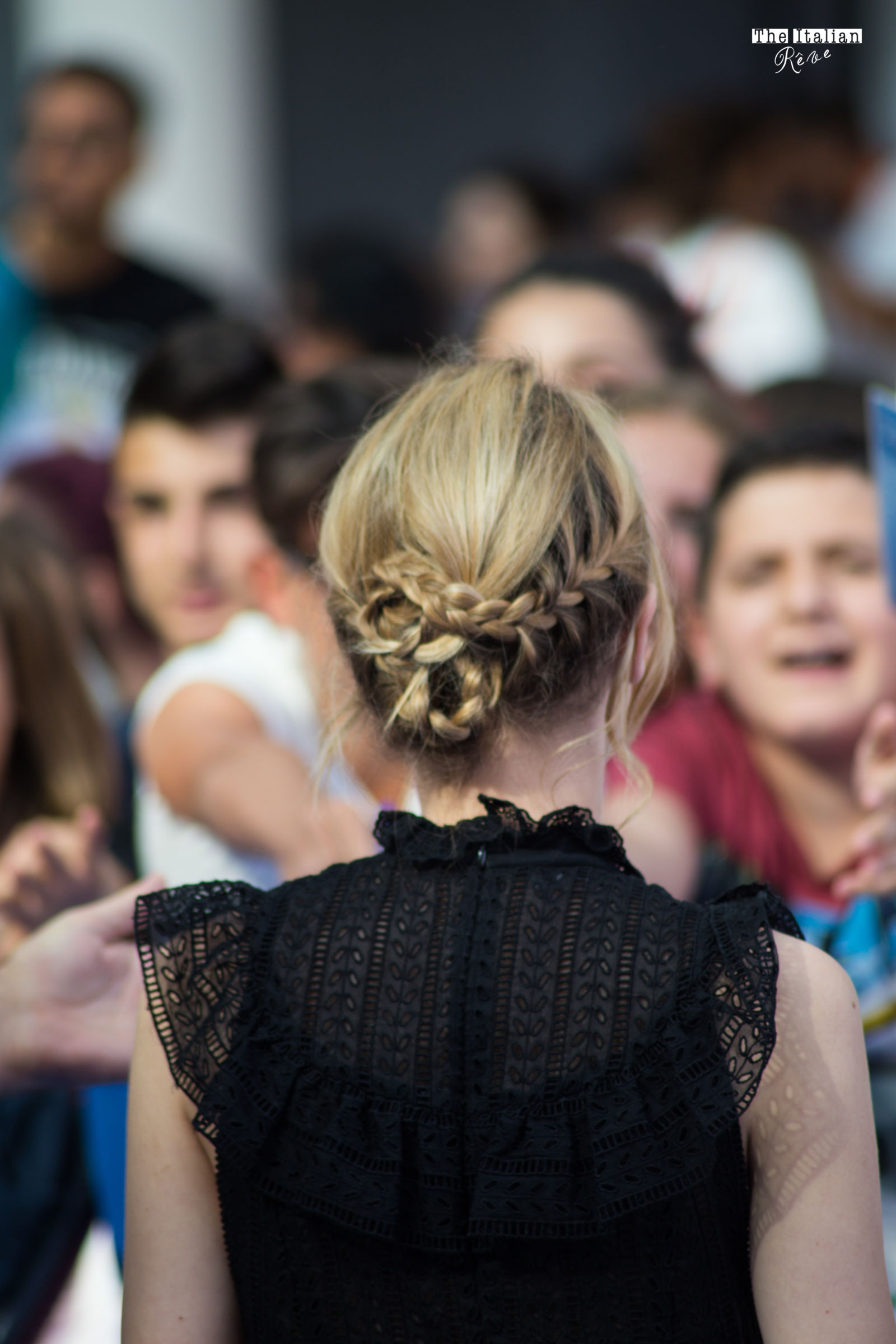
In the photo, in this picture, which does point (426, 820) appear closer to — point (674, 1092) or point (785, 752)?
point (674, 1092)

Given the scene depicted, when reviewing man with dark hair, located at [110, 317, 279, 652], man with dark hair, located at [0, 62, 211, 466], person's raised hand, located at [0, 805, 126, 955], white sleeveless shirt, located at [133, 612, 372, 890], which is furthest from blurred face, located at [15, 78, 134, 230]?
person's raised hand, located at [0, 805, 126, 955]

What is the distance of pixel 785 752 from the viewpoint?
6.90 ft

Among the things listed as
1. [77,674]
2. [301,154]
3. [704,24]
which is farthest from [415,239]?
[77,674]

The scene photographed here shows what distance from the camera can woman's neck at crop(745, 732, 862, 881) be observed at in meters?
2.09

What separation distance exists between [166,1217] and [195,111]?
6564 millimetres

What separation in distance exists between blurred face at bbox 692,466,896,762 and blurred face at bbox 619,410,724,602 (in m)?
0.33

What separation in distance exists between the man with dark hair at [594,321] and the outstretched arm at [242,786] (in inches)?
35.3

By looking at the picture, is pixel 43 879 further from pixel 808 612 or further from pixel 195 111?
pixel 195 111

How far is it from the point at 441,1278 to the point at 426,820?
1.20 feet

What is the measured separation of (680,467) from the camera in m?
2.49

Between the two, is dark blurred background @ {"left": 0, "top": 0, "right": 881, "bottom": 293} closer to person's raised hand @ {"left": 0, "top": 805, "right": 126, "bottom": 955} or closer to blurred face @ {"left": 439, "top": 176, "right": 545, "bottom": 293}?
blurred face @ {"left": 439, "top": 176, "right": 545, "bottom": 293}

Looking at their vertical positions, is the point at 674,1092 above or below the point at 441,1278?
above

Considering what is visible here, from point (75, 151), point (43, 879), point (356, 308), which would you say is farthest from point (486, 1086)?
point (75, 151)

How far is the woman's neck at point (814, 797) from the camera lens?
209cm
